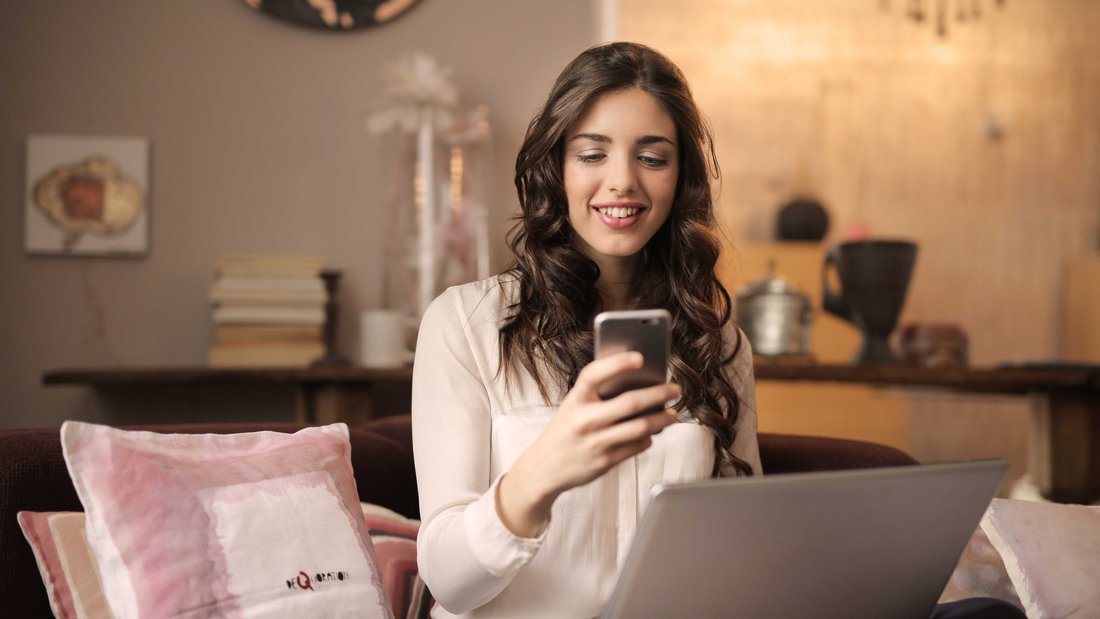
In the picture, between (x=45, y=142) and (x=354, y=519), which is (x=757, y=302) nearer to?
(x=354, y=519)

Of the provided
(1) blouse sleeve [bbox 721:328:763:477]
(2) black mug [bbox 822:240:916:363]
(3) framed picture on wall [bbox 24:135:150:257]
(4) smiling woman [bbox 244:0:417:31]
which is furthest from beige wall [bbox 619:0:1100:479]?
(1) blouse sleeve [bbox 721:328:763:477]

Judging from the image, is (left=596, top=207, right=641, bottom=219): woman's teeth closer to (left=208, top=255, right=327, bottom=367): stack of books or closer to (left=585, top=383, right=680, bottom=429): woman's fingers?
(left=585, top=383, right=680, bottom=429): woman's fingers

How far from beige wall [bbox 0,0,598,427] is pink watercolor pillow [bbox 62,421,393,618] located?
137 centimetres

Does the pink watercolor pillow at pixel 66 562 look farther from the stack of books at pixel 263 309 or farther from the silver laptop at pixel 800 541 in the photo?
the stack of books at pixel 263 309

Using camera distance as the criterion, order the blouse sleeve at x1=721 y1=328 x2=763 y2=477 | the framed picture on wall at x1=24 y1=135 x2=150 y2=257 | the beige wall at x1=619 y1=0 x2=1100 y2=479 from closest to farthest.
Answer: the blouse sleeve at x1=721 y1=328 x2=763 y2=477
the framed picture on wall at x1=24 y1=135 x2=150 y2=257
the beige wall at x1=619 y1=0 x2=1100 y2=479

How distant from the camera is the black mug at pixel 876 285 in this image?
2645 mm

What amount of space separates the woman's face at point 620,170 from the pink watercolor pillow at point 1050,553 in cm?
67

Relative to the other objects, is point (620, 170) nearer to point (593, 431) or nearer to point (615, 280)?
point (615, 280)

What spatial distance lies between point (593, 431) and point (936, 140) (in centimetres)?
531

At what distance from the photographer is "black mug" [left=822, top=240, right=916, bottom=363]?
2.64 m

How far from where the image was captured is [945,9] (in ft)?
18.5

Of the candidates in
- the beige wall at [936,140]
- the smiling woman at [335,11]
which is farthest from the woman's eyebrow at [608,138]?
the beige wall at [936,140]

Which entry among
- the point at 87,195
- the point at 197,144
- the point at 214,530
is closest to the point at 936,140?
the point at 197,144

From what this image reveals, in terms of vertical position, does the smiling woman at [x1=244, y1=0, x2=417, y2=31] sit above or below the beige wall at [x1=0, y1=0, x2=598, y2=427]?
above
